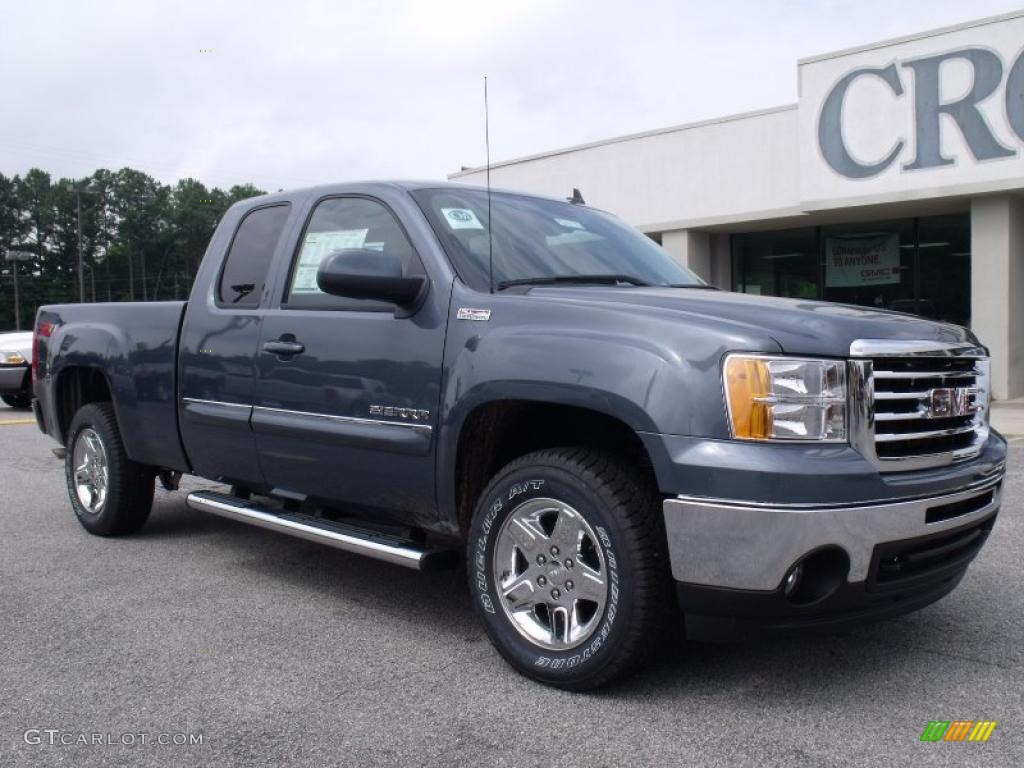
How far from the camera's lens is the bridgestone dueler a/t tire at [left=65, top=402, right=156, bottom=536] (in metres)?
5.62

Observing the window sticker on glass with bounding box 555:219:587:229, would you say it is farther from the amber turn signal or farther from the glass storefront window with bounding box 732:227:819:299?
the glass storefront window with bounding box 732:227:819:299

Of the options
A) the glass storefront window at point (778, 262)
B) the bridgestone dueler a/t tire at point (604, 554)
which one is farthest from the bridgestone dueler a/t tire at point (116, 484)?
the glass storefront window at point (778, 262)

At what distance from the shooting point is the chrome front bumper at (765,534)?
2.87 meters

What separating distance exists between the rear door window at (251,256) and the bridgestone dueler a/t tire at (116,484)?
134 cm

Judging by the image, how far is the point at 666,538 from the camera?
311 centimetres

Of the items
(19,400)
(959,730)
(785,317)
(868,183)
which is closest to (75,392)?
(785,317)

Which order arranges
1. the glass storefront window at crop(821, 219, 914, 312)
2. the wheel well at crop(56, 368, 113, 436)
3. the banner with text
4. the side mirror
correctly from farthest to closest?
the banner with text, the glass storefront window at crop(821, 219, 914, 312), the wheel well at crop(56, 368, 113, 436), the side mirror

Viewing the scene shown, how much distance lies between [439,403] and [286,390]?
0.95 meters

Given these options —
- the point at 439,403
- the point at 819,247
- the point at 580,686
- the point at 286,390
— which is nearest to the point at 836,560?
the point at 580,686

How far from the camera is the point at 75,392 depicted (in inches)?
243

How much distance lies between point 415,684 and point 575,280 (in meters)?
1.67

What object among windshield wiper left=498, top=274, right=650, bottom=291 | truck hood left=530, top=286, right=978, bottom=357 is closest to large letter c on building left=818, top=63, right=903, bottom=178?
windshield wiper left=498, top=274, right=650, bottom=291

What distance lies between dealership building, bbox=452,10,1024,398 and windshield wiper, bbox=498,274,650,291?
10621 mm

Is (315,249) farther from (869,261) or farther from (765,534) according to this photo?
(869,261)
